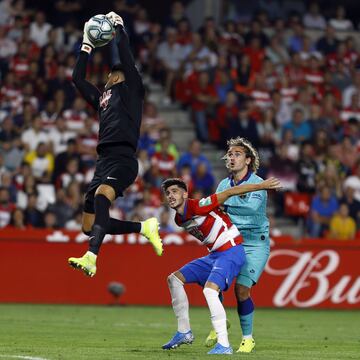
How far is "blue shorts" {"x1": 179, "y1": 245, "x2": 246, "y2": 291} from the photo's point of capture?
1087cm

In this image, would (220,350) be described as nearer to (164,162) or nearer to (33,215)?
(33,215)

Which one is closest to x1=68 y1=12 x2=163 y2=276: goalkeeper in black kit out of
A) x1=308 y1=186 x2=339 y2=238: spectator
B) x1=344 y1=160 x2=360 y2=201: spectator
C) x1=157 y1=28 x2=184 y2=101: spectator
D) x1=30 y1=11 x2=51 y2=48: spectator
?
x1=308 y1=186 x2=339 y2=238: spectator

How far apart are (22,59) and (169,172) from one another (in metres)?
3.91

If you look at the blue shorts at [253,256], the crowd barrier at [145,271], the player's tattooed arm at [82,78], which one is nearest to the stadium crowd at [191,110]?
the crowd barrier at [145,271]

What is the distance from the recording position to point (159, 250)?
37.4 feet

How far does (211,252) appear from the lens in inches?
442

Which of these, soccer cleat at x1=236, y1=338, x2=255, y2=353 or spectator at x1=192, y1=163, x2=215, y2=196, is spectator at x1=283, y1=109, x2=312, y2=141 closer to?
spectator at x1=192, y1=163, x2=215, y2=196

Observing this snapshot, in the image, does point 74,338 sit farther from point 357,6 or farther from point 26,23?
point 357,6

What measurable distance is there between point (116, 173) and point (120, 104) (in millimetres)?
707

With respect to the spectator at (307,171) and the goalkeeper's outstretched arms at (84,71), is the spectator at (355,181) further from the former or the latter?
the goalkeeper's outstretched arms at (84,71)

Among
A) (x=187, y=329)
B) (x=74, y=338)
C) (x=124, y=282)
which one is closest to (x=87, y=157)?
(x=124, y=282)

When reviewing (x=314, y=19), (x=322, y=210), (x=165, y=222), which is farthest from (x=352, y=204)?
(x=314, y=19)

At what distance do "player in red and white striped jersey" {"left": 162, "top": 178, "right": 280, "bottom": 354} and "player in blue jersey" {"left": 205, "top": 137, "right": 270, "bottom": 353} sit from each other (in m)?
0.31

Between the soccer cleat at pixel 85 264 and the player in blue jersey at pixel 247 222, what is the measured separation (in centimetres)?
150
